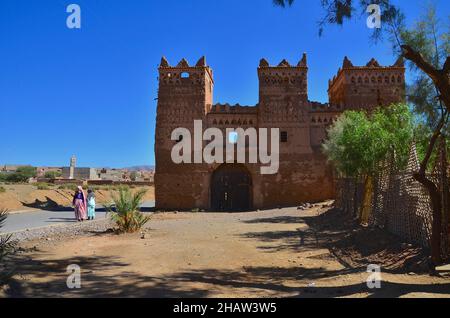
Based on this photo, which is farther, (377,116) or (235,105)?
(235,105)

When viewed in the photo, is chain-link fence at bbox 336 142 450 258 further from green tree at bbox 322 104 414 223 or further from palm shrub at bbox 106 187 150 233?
palm shrub at bbox 106 187 150 233

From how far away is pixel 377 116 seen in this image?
15562 millimetres

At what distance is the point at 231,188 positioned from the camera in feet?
96.2

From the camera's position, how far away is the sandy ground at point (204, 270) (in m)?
6.61

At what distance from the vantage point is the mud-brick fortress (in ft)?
91.8

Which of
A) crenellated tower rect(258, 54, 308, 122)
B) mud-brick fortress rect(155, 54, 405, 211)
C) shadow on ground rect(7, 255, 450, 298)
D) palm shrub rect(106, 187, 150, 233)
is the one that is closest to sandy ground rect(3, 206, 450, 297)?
shadow on ground rect(7, 255, 450, 298)

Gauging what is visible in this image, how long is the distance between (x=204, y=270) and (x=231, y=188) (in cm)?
2078

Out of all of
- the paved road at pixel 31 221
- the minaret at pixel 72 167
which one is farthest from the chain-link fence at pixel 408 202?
the minaret at pixel 72 167

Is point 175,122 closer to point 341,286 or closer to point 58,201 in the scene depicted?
point 58,201

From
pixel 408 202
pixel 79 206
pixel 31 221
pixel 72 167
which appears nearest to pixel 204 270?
pixel 408 202

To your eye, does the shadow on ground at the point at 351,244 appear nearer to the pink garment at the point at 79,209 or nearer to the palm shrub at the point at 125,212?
the palm shrub at the point at 125,212
